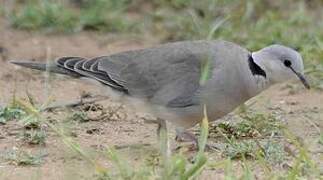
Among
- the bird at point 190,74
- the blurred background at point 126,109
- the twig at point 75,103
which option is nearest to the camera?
the blurred background at point 126,109

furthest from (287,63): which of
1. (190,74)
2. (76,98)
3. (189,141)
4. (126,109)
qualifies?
(76,98)

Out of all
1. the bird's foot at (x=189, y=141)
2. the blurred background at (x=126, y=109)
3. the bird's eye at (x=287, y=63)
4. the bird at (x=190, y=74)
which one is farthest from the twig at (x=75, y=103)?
the bird's eye at (x=287, y=63)

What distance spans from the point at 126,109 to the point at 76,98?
1.46 ft

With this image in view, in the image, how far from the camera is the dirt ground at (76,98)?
5520mm

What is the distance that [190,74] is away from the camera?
6.09 metres

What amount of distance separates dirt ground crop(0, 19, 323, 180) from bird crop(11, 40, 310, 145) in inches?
8.9

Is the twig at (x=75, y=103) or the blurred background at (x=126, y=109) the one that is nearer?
the blurred background at (x=126, y=109)

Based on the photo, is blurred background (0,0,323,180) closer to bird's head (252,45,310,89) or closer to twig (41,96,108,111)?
twig (41,96,108,111)

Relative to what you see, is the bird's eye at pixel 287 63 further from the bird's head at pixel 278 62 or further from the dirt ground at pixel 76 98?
the dirt ground at pixel 76 98

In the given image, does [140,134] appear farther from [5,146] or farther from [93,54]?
[93,54]

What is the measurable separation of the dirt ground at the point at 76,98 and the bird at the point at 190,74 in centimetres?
23

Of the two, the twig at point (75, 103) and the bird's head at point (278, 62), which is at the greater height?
the twig at point (75, 103)

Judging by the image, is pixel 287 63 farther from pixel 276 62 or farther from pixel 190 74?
pixel 190 74

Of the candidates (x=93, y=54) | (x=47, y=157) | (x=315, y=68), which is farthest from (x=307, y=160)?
(x=93, y=54)
